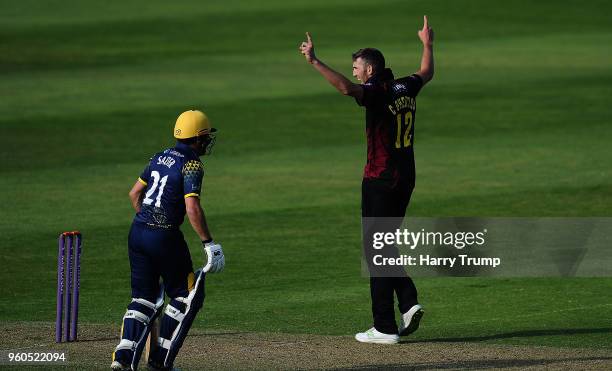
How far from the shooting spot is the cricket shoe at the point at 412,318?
10812 millimetres

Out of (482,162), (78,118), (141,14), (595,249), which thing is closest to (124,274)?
(595,249)

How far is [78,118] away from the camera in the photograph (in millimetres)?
24406

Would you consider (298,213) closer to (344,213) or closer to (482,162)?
(344,213)

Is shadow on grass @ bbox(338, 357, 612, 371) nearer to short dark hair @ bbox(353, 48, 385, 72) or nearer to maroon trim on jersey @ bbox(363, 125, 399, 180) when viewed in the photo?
maroon trim on jersey @ bbox(363, 125, 399, 180)

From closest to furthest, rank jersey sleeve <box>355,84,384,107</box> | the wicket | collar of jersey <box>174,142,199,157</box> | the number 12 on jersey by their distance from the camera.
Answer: collar of jersey <box>174,142,199,157</box>
jersey sleeve <box>355,84,384,107</box>
the wicket
the number 12 on jersey

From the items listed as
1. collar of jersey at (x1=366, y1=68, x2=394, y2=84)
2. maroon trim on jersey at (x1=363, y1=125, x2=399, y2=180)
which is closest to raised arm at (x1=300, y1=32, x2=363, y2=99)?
collar of jersey at (x1=366, y1=68, x2=394, y2=84)

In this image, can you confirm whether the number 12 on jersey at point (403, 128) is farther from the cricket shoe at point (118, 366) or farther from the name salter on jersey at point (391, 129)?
the cricket shoe at point (118, 366)

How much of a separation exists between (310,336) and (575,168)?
10.1 metres

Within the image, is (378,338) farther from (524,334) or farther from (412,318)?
(524,334)

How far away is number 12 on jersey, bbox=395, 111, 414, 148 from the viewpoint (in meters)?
10.8

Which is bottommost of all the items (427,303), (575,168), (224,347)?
(224,347)

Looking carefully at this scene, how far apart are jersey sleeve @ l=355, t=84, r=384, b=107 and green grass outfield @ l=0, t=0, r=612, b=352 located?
211 centimetres

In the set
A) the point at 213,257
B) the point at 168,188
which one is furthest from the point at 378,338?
the point at 168,188

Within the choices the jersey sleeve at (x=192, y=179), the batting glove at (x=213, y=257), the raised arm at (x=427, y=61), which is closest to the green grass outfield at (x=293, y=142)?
the raised arm at (x=427, y=61)
